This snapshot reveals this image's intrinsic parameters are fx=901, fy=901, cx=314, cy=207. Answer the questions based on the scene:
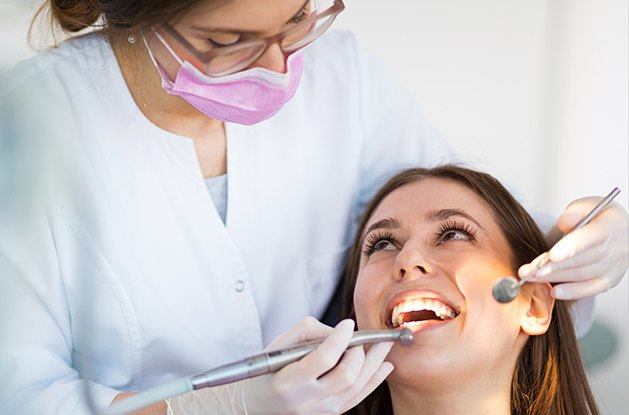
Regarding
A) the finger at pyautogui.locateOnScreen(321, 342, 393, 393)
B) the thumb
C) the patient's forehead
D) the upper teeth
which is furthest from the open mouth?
the thumb

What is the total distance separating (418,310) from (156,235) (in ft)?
1.96

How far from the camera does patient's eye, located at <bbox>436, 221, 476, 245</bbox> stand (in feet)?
6.40

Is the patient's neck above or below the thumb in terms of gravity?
below

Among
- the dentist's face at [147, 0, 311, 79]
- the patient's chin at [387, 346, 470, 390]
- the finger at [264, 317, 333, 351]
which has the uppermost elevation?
the dentist's face at [147, 0, 311, 79]

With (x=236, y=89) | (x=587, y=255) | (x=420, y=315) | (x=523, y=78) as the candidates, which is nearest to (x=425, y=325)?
(x=420, y=315)

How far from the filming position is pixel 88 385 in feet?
6.24

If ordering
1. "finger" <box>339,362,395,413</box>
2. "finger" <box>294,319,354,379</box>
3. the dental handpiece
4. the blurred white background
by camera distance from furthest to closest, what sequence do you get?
the blurred white background
"finger" <box>339,362,395,413</box>
"finger" <box>294,319,354,379</box>
the dental handpiece

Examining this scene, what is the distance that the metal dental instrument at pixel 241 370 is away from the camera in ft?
4.94

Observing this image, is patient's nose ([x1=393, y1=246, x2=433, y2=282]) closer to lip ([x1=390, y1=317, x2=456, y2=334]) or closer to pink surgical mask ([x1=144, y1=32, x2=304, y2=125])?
lip ([x1=390, y1=317, x2=456, y2=334])

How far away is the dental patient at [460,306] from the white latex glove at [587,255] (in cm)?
9

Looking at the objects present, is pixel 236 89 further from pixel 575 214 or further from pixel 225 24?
pixel 575 214

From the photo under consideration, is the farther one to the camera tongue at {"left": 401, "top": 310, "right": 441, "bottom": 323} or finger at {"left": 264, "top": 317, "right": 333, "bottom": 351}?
tongue at {"left": 401, "top": 310, "right": 441, "bottom": 323}

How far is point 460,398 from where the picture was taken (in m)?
1.87

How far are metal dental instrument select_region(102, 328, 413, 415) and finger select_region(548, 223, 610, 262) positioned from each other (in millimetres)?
330
